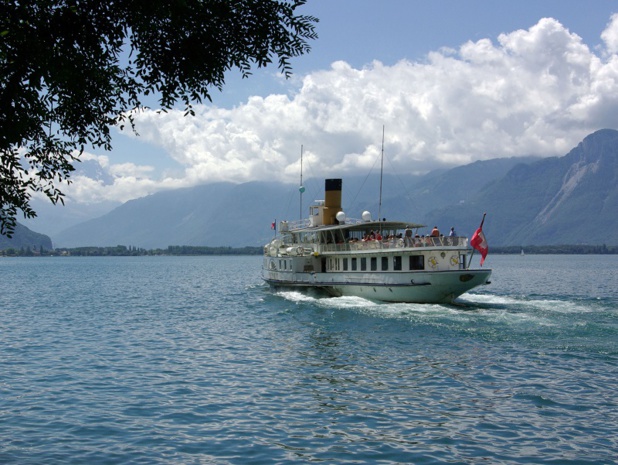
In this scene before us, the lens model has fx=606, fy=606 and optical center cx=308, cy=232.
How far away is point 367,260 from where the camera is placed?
45.7 metres

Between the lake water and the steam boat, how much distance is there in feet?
12.9

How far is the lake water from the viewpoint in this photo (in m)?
14.6

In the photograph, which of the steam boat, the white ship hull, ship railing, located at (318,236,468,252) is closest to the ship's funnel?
the steam boat

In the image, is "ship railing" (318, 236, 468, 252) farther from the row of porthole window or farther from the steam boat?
the row of porthole window

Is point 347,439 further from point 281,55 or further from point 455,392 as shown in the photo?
point 281,55

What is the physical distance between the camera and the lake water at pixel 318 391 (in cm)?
1456

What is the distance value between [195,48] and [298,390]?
40.5ft

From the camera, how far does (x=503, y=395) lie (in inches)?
749

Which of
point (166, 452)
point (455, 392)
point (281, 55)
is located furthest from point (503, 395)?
point (281, 55)

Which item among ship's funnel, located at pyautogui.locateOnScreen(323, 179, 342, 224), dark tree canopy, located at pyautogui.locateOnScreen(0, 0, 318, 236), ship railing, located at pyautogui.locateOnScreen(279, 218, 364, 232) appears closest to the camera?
dark tree canopy, located at pyautogui.locateOnScreen(0, 0, 318, 236)

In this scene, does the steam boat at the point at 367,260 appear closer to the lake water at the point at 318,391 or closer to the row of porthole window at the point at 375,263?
the row of porthole window at the point at 375,263

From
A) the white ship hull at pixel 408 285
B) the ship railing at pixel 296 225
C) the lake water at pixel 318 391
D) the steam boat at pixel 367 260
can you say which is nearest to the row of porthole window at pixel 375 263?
the steam boat at pixel 367 260

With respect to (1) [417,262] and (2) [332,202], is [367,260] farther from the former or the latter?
(2) [332,202]

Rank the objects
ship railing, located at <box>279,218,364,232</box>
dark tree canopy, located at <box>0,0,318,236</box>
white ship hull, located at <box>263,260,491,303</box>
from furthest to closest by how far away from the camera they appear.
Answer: ship railing, located at <box>279,218,364,232</box>
white ship hull, located at <box>263,260,491,303</box>
dark tree canopy, located at <box>0,0,318,236</box>
